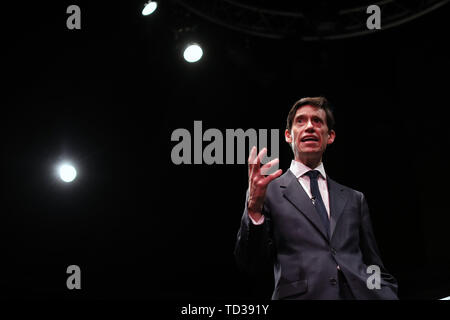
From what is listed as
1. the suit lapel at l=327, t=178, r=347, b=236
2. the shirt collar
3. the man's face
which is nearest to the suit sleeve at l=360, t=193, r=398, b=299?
the suit lapel at l=327, t=178, r=347, b=236

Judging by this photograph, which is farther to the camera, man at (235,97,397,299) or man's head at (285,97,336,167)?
man's head at (285,97,336,167)

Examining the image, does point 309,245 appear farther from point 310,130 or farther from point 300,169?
point 310,130


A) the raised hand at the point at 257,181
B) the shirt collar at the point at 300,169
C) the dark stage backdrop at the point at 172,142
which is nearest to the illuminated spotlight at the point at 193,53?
the dark stage backdrop at the point at 172,142

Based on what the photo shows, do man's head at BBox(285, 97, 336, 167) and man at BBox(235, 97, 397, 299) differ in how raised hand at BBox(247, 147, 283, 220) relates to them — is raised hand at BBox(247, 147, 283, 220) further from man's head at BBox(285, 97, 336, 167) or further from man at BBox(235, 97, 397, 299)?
man's head at BBox(285, 97, 336, 167)

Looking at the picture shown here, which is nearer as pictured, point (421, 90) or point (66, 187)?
point (66, 187)

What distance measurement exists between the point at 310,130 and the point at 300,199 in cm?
42

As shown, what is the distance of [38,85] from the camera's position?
3.79m

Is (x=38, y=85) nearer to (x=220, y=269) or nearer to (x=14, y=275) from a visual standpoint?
(x=14, y=275)

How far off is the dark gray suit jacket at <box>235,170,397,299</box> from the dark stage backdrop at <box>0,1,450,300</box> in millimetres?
2267

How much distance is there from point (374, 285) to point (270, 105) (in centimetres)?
335

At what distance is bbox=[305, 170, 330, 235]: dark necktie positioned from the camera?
2.03m
